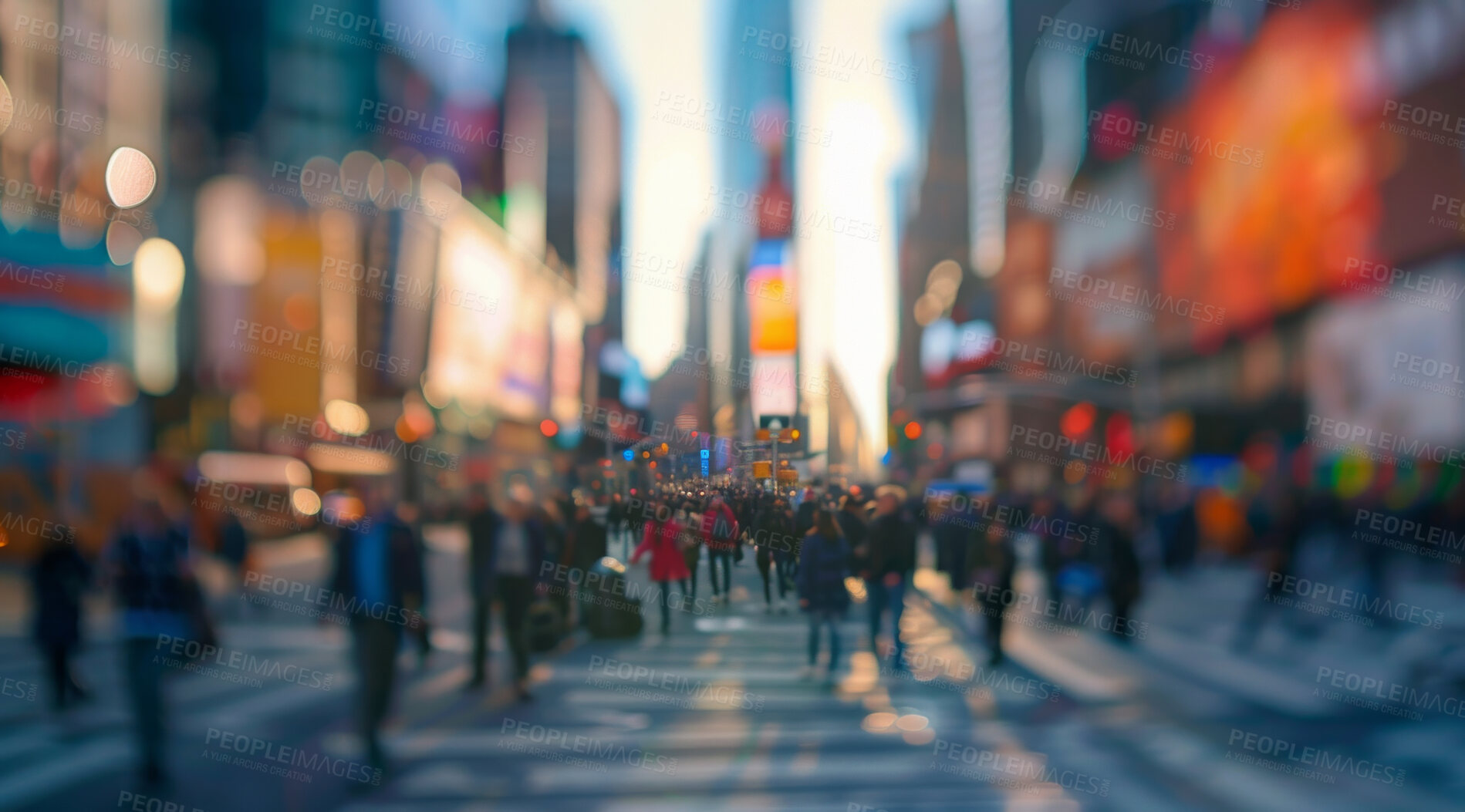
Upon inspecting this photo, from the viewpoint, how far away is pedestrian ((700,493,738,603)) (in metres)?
2.26

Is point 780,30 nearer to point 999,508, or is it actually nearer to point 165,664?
point 999,508

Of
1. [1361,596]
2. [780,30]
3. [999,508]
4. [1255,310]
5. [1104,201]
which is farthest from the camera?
[1104,201]

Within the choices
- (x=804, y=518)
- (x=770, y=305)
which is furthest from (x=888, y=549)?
(x=770, y=305)

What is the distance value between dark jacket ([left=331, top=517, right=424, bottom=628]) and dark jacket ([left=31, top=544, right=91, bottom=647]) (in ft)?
12.7

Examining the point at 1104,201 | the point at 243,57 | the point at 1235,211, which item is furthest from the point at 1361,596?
the point at 243,57

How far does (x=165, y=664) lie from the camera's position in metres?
5.97

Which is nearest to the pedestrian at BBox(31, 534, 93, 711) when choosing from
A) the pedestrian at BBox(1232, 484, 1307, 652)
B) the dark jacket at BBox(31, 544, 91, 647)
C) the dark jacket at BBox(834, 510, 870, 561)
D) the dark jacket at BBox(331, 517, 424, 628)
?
the dark jacket at BBox(31, 544, 91, 647)

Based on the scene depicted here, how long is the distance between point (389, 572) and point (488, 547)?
3005 millimetres

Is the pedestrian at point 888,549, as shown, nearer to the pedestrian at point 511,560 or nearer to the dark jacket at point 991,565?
the dark jacket at point 991,565

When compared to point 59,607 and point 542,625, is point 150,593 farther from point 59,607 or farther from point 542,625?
point 542,625

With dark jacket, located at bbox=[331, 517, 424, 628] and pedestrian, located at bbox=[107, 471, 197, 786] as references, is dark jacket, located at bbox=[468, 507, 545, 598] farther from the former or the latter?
pedestrian, located at bbox=[107, 471, 197, 786]

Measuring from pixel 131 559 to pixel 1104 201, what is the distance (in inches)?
1591

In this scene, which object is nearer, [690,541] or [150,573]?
[690,541]

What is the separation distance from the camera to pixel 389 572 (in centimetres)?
534
